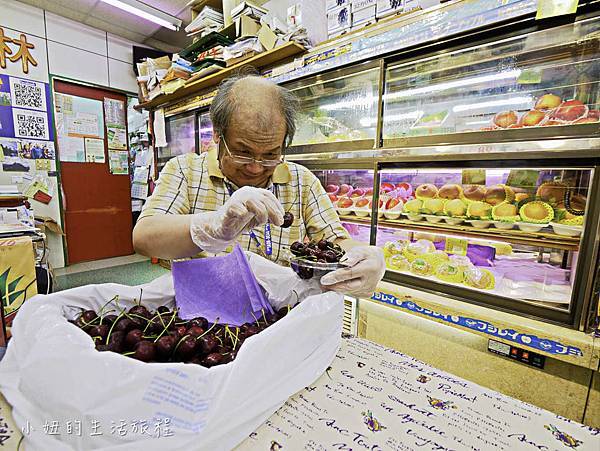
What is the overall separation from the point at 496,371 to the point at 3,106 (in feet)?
19.3

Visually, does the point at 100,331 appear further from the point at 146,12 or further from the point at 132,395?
the point at 146,12

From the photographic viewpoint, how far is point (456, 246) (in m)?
2.12

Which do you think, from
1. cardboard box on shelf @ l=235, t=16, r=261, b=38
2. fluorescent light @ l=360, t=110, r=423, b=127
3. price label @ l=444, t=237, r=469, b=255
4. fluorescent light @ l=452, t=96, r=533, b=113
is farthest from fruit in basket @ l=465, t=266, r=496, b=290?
cardboard box on shelf @ l=235, t=16, r=261, b=38

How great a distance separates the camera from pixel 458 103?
2.03 meters

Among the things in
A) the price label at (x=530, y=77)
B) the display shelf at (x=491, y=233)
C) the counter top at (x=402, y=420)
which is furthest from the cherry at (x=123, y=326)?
the price label at (x=530, y=77)

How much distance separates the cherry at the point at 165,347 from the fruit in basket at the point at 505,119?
2026 millimetres

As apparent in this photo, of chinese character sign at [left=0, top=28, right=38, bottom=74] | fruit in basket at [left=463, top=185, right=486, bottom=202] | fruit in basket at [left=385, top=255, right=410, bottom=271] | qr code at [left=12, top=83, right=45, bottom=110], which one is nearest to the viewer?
fruit in basket at [left=463, top=185, right=486, bottom=202]

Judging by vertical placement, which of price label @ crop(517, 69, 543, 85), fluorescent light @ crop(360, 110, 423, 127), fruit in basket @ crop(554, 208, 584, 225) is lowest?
fruit in basket @ crop(554, 208, 584, 225)

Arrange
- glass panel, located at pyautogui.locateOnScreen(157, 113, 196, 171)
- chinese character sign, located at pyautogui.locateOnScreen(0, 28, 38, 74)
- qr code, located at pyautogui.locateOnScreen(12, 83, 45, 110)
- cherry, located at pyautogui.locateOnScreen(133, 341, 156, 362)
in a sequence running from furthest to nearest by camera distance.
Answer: glass panel, located at pyautogui.locateOnScreen(157, 113, 196, 171) < qr code, located at pyautogui.locateOnScreen(12, 83, 45, 110) < chinese character sign, located at pyautogui.locateOnScreen(0, 28, 38, 74) < cherry, located at pyautogui.locateOnScreen(133, 341, 156, 362)

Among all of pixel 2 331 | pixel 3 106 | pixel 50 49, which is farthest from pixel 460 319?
pixel 50 49

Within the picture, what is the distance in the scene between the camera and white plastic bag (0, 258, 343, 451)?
505 mm

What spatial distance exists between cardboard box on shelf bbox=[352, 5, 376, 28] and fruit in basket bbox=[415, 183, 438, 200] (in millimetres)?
1256

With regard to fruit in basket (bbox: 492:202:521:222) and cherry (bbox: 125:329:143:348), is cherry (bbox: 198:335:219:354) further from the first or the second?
fruit in basket (bbox: 492:202:521:222)

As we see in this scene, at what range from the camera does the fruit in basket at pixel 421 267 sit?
84.1 inches
